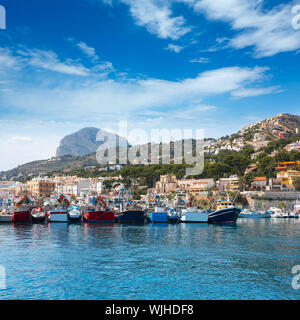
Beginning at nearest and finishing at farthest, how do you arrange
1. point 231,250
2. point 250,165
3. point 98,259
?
1. point 98,259
2. point 231,250
3. point 250,165

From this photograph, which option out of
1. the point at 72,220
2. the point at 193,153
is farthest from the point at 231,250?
the point at 193,153

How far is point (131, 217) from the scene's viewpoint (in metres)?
63.8

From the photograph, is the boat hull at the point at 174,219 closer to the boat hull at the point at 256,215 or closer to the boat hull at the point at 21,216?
the boat hull at the point at 21,216

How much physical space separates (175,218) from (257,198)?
54844 mm

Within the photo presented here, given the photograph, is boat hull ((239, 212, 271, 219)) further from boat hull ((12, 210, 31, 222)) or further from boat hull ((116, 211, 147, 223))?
boat hull ((12, 210, 31, 222))

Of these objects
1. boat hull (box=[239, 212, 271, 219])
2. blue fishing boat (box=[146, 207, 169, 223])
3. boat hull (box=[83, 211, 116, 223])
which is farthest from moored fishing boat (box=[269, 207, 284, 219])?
boat hull (box=[83, 211, 116, 223])

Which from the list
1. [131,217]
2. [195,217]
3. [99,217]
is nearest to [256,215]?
[195,217]

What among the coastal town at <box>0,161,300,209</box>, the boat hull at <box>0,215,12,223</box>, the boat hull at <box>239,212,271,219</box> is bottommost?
the boat hull at <box>239,212,271,219</box>

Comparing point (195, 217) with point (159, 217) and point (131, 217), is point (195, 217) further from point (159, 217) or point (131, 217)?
point (131, 217)

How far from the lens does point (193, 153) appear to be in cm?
17688

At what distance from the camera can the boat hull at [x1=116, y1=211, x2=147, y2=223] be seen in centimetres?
6341

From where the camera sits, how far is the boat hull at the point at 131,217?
208 ft
